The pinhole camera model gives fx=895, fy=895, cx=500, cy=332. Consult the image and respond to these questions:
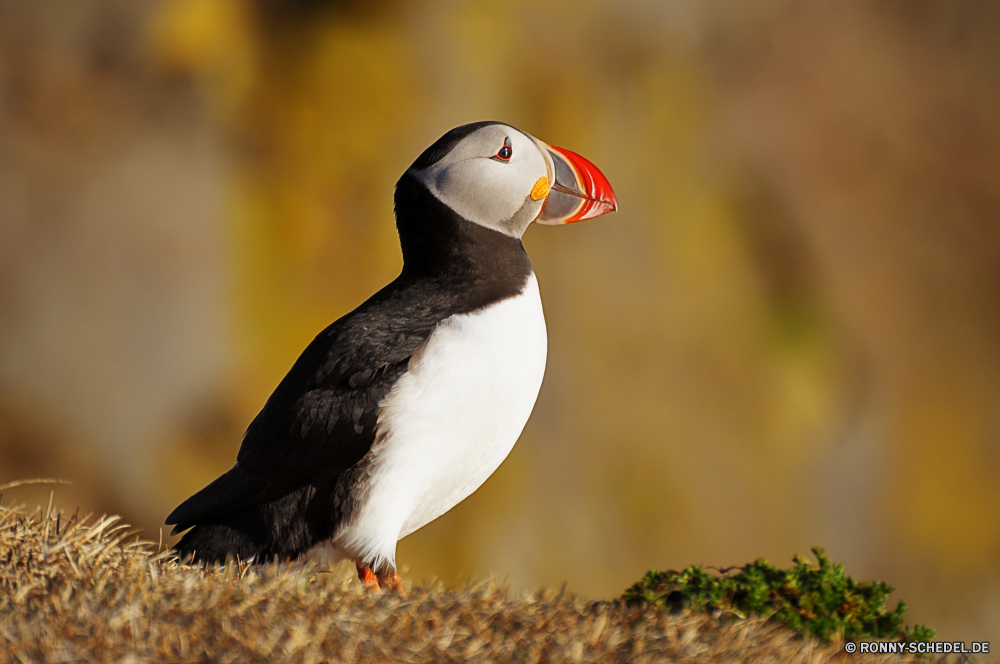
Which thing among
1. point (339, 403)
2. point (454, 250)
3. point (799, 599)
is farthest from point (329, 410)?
point (799, 599)

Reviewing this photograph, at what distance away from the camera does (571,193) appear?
12.5 ft

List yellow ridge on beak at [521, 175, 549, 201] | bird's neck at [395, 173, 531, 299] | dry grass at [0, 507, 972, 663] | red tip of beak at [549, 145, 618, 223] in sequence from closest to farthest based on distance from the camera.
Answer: dry grass at [0, 507, 972, 663], bird's neck at [395, 173, 531, 299], yellow ridge on beak at [521, 175, 549, 201], red tip of beak at [549, 145, 618, 223]

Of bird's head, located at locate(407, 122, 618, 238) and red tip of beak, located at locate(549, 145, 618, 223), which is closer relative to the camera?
bird's head, located at locate(407, 122, 618, 238)

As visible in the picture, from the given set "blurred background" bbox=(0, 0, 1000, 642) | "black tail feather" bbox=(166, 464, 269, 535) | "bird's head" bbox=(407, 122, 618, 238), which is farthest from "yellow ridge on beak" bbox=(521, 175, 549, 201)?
"blurred background" bbox=(0, 0, 1000, 642)

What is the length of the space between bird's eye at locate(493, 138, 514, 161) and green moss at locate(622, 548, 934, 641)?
178 cm

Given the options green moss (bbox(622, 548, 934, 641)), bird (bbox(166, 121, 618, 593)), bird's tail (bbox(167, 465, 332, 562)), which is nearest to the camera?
green moss (bbox(622, 548, 934, 641))

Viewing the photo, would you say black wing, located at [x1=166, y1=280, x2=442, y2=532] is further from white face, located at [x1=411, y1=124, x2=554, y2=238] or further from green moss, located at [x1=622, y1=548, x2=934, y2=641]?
green moss, located at [x1=622, y1=548, x2=934, y2=641]

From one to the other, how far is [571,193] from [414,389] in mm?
1136

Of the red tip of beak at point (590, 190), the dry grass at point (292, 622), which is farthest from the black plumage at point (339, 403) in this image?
the dry grass at point (292, 622)

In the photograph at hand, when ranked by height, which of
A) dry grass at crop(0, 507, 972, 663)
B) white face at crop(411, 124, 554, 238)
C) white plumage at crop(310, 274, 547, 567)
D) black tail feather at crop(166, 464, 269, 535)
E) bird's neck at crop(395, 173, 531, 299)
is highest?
white face at crop(411, 124, 554, 238)

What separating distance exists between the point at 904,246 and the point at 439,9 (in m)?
4.99

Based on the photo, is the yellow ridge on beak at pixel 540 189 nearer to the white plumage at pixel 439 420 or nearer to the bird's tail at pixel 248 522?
the white plumage at pixel 439 420

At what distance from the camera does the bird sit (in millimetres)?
3291

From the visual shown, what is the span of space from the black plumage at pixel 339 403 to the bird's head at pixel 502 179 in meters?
0.04
